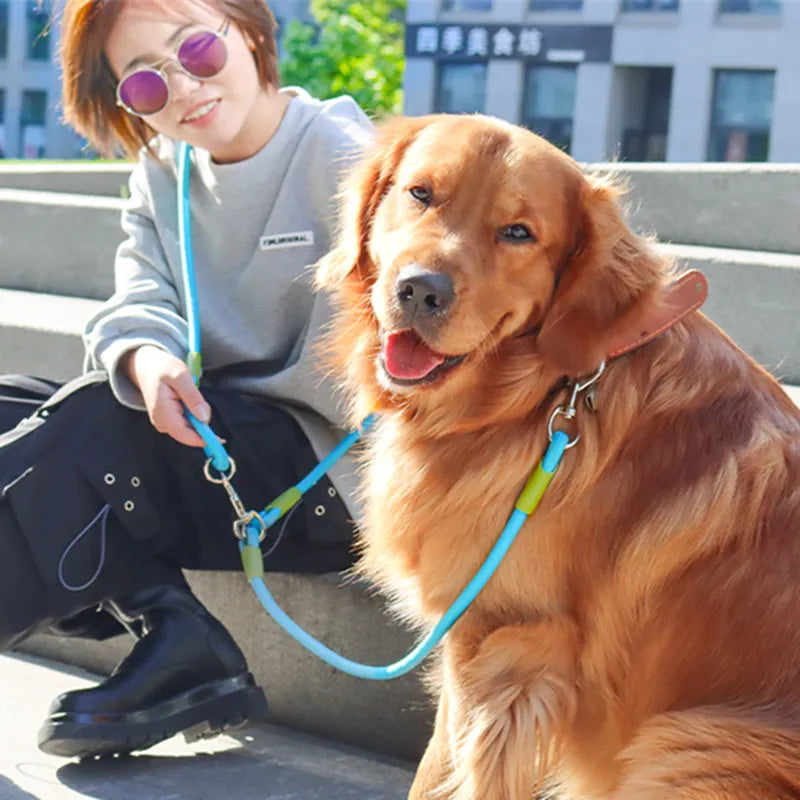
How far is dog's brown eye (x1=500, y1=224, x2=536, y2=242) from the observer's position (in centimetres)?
197

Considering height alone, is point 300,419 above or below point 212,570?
above

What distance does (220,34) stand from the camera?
2.53m

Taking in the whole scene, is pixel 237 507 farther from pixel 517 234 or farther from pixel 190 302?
pixel 517 234

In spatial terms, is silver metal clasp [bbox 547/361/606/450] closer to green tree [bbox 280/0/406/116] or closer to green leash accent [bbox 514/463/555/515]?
Answer: green leash accent [bbox 514/463/555/515]

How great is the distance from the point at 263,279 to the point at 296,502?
0.47m

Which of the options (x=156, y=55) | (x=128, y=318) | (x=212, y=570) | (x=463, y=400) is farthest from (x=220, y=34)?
(x=212, y=570)

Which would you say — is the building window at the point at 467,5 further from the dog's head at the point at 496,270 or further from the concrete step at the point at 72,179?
the dog's head at the point at 496,270

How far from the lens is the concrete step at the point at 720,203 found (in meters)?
3.84

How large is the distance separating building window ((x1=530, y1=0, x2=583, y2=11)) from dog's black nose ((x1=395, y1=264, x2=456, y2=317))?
28.4m

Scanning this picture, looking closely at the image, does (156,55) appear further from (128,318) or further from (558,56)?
(558,56)

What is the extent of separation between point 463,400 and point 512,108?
2895 centimetres

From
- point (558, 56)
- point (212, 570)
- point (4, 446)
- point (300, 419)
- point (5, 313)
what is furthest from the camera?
point (558, 56)

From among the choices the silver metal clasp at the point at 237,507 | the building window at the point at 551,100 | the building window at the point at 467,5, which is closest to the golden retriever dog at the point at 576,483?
the silver metal clasp at the point at 237,507

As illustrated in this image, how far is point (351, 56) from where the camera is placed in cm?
3347
